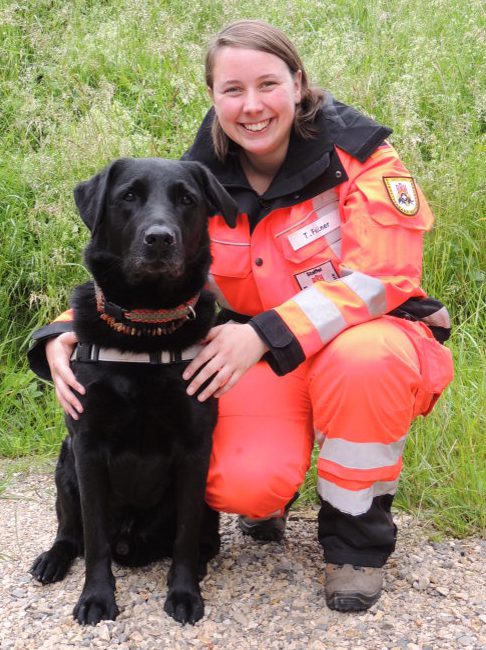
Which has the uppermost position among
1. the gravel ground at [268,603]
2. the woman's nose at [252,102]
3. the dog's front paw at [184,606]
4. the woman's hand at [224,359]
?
the woman's nose at [252,102]

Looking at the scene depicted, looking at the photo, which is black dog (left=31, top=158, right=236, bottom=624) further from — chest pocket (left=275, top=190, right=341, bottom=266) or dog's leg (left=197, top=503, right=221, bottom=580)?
chest pocket (left=275, top=190, right=341, bottom=266)

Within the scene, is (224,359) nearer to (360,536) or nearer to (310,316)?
(310,316)

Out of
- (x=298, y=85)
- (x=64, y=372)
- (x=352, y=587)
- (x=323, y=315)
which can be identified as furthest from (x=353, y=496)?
(x=298, y=85)

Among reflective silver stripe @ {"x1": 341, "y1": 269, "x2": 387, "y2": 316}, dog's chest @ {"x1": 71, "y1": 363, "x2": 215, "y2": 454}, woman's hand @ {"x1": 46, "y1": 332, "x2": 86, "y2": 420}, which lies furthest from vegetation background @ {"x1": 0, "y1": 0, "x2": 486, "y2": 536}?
woman's hand @ {"x1": 46, "y1": 332, "x2": 86, "y2": 420}

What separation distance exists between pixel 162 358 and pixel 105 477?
1.20 feet

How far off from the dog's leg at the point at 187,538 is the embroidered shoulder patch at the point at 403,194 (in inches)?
36.8

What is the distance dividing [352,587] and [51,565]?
2.93 feet

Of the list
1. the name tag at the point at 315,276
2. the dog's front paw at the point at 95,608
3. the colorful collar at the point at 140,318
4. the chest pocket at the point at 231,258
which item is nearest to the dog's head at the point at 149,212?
the colorful collar at the point at 140,318

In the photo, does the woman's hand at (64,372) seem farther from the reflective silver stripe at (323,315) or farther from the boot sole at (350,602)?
the boot sole at (350,602)

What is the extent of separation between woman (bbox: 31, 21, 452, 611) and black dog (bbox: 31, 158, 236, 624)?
8 centimetres

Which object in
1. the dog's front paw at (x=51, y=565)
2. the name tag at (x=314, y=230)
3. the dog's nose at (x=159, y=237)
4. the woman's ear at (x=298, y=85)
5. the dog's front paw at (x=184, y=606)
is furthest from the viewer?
the woman's ear at (x=298, y=85)

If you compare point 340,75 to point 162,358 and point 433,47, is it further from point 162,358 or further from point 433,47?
point 162,358

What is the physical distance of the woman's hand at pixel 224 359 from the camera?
215 centimetres

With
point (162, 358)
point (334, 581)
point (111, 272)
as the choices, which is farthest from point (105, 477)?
point (334, 581)
